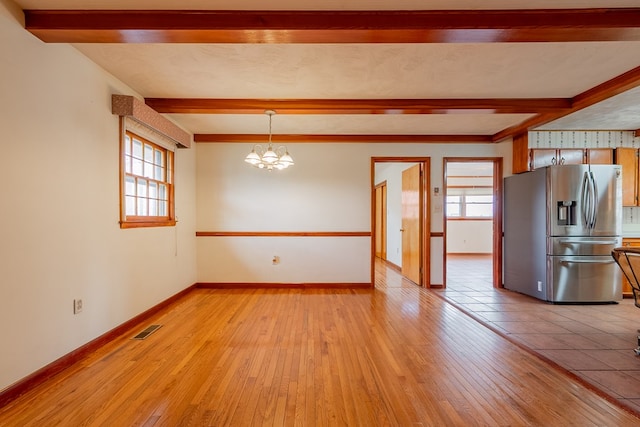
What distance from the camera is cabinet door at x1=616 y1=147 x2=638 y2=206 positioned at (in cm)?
437

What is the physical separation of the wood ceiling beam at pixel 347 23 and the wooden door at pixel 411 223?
10.6 feet

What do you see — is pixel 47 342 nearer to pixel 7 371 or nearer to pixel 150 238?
pixel 7 371

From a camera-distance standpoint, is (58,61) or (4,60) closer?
(4,60)

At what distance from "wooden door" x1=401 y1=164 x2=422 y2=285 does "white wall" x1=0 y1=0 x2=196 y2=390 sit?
421 centimetres

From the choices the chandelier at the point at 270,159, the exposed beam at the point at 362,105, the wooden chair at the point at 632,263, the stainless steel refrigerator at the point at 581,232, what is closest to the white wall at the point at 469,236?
the stainless steel refrigerator at the point at 581,232

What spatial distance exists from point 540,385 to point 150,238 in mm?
3979

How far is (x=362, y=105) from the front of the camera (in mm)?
3377

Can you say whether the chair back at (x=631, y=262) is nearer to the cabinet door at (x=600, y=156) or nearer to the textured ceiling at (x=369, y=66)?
the textured ceiling at (x=369, y=66)

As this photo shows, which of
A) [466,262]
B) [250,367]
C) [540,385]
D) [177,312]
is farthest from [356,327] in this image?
[466,262]

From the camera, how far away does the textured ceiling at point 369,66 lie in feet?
6.29

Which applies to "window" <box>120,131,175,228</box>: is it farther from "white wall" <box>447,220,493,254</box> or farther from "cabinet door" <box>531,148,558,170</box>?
"white wall" <box>447,220,493,254</box>

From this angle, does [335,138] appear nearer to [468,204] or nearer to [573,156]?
[573,156]

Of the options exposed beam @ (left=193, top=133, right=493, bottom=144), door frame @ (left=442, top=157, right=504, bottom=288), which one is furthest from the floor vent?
door frame @ (left=442, top=157, right=504, bottom=288)

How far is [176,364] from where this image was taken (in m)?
2.38
